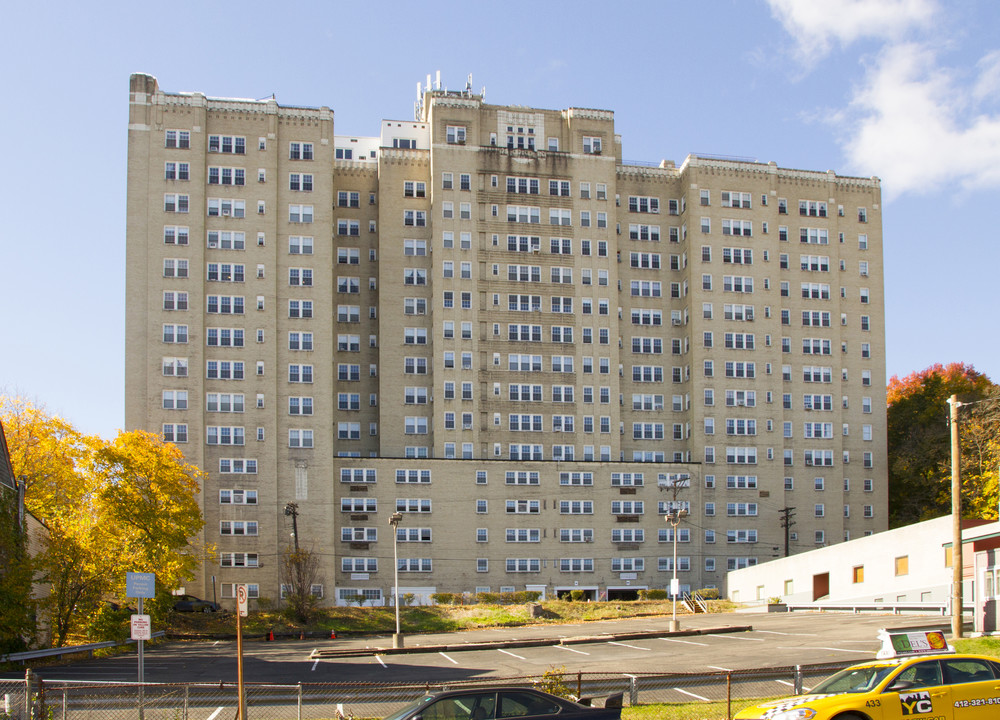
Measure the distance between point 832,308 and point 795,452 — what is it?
16.6 m

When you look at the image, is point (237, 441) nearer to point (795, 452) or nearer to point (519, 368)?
point (519, 368)

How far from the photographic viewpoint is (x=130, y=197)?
310ft

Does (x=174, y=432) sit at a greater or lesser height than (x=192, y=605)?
greater

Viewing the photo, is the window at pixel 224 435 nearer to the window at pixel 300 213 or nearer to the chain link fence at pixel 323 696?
the window at pixel 300 213

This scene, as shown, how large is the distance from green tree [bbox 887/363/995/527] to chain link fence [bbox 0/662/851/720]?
262 ft

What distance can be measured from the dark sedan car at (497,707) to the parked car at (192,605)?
64808 millimetres

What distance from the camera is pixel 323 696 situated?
94.8ft

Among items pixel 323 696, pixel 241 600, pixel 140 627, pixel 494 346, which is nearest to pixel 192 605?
pixel 494 346

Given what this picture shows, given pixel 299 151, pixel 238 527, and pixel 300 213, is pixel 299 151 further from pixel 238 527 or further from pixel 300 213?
pixel 238 527

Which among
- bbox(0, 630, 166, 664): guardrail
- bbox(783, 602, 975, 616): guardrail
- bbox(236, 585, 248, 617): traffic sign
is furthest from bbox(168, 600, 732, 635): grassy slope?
bbox(236, 585, 248, 617): traffic sign

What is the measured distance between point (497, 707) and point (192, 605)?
218 feet

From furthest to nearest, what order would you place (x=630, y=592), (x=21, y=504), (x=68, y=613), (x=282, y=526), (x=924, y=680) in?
(x=630, y=592)
(x=282, y=526)
(x=68, y=613)
(x=21, y=504)
(x=924, y=680)

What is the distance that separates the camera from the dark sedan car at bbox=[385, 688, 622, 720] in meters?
19.7

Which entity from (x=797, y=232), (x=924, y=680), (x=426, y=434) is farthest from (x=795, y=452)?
(x=924, y=680)
